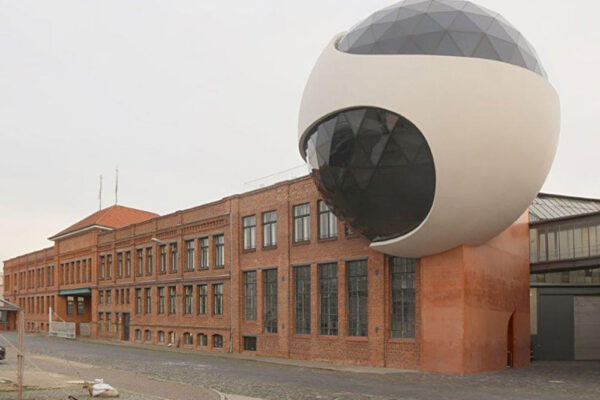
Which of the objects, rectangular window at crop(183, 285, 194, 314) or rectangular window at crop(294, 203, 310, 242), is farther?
rectangular window at crop(183, 285, 194, 314)

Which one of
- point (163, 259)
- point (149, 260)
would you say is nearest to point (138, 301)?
point (149, 260)

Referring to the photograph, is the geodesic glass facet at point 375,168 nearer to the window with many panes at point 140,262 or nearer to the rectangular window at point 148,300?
the rectangular window at point 148,300

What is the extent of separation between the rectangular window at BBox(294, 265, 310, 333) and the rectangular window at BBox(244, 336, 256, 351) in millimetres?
4270

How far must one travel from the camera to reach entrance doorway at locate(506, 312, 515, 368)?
28.8 metres

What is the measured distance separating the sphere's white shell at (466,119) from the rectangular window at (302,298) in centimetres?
931

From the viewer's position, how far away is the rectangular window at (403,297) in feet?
90.0

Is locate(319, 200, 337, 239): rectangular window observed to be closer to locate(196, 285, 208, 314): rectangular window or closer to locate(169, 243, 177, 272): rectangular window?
locate(196, 285, 208, 314): rectangular window

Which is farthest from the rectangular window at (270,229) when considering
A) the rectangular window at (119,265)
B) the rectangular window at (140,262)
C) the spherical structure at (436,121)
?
the rectangular window at (119,265)

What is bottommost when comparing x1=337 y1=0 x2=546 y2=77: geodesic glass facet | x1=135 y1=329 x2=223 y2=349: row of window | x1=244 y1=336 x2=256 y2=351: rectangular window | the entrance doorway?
x1=135 y1=329 x2=223 y2=349: row of window

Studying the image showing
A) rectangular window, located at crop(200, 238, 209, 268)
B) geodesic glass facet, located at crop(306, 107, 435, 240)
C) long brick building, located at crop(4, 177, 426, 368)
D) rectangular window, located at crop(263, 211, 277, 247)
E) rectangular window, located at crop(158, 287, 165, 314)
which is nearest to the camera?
geodesic glass facet, located at crop(306, 107, 435, 240)

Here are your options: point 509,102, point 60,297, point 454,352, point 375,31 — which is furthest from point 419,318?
point 60,297

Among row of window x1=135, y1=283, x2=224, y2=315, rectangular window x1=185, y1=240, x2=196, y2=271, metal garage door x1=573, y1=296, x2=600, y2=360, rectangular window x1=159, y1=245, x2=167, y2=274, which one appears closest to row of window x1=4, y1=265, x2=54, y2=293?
row of window x1=135, y1=283, x2=224, y2=315

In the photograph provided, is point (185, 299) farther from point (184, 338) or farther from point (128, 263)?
point (128, 263)

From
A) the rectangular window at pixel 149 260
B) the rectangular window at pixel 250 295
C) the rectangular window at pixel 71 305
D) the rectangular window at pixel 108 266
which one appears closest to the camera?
the rectangular window at pixel 250 295
